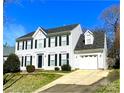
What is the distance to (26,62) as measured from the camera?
22.2 m

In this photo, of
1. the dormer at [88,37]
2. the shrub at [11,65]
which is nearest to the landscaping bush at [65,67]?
the dormer at [88,37]

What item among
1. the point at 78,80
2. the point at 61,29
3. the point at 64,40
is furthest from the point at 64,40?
the point at 78,80

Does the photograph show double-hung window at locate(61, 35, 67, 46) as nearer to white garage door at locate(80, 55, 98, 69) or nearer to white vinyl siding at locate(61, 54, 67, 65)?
white vinyl siding at locate(61, 54, 67, 65)

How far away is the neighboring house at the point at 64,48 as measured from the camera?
743 inches

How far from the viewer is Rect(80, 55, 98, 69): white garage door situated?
732 inches

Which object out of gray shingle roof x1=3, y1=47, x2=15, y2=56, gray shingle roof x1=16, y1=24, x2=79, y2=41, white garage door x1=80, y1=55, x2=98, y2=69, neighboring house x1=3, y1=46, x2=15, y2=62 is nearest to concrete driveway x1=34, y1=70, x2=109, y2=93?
white garage door x1=80, y1=55, x2=98, y2=69

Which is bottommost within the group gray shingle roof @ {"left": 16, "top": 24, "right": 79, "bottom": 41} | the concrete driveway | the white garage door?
the concrete driveway

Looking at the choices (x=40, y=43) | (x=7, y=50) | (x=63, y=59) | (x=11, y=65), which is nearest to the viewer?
(x=11, y=65)

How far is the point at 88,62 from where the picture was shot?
19.0 metres

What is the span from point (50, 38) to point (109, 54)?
542 cm

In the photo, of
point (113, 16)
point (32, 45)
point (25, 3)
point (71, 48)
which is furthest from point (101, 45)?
point (25, 3)

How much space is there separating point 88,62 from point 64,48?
2333 millimetres

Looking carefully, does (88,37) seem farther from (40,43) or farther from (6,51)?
(6,51)

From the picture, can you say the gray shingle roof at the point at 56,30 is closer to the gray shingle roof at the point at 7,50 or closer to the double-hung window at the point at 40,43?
the double-hung window at the point at 40,43
